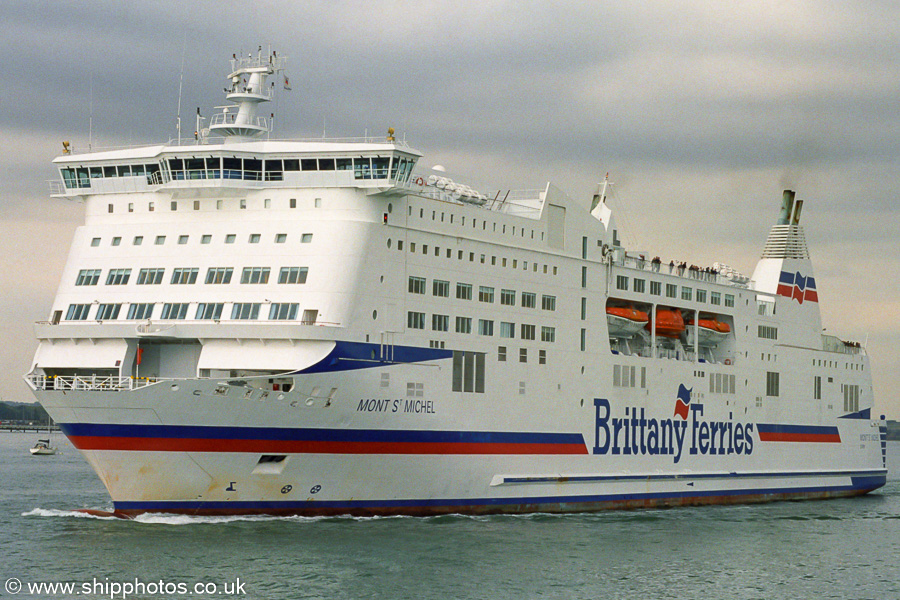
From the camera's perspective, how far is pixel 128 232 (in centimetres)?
2692

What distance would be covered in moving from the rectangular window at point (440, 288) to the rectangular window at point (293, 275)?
11.3ft

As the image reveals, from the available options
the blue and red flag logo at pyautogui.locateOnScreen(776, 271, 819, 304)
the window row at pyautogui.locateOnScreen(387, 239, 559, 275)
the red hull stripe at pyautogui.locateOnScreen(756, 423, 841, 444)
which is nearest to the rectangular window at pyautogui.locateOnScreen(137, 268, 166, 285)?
the window row at pyautogui.locateOnScreen(387, 239, 559, 275)

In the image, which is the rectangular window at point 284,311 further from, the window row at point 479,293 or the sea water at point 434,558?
the sea water at point 434,558

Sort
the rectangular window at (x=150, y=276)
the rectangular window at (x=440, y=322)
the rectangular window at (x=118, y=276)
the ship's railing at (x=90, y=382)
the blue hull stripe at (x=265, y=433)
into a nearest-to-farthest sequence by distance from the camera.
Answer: the blue hull stripe at (x=265, y=433)
the ship's railing at (x=90, y=382)
the rectangular window at (x=150, y=276)
the rectangular window at (x=118, y=276)
the rectangular window at (x=440, y=322)

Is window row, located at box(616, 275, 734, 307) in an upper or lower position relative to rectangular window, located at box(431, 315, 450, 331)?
upper

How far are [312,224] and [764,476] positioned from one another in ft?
62.3

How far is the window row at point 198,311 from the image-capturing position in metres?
24.4

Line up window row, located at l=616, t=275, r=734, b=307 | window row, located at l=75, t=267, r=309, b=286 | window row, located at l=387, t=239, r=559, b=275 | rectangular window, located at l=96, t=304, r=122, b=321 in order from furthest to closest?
window row, located at l=616, t=275, r=734, b=307 < window row, located at l=387, t=239, r=559, b=275 < rectangular window, located at l=96, t=304, r=122, b=321 < window row, located at l=75, t=267, r=309, b=286

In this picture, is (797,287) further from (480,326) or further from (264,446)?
(264,446)

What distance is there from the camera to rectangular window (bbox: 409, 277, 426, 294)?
86.5 ft

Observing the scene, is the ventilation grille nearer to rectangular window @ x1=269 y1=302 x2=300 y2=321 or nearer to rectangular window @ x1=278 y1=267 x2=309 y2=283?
rectangular window @ x1=278 y1=267 x2=309 y2=283

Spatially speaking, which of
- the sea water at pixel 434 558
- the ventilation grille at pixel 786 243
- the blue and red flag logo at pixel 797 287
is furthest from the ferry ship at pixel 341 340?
the ventilation grille at pixel 786 243

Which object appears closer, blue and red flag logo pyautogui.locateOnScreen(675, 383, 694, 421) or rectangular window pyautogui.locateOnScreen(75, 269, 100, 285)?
rectangular window pyautogui.locateOnScreen(75, 269, 100, 285)

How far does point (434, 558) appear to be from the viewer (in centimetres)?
2191
